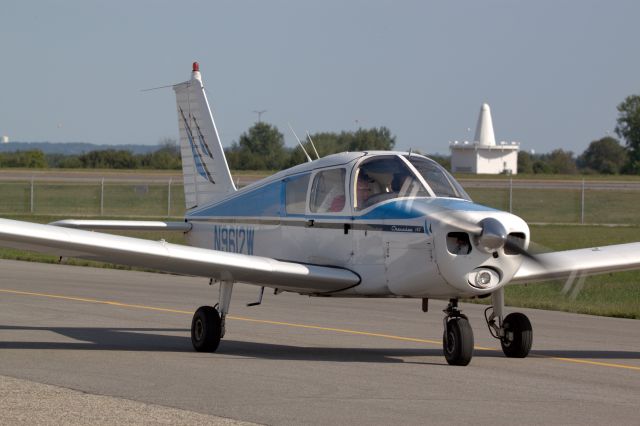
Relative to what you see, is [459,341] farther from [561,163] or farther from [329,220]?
[561,163]

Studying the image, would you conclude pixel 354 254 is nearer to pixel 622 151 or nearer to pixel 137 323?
pixel 137 323

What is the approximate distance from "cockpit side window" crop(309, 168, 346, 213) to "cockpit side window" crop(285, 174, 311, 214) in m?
0.15

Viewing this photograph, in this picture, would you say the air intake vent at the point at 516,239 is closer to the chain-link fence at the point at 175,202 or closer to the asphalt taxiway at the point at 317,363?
the asphalt taxiway at the point at 317,363

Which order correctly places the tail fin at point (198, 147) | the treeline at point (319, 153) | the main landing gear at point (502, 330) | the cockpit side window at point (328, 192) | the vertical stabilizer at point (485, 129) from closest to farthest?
the main landing gear at point (502, 330), the cockpit side window at point (328, 192), the tail fin at point (198, 147), the treeline at point (319, 153), the vertical stabilizer at point (485, 129)

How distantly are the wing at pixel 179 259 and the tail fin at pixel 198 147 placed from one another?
12.0 ft

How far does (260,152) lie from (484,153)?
80.0 ft

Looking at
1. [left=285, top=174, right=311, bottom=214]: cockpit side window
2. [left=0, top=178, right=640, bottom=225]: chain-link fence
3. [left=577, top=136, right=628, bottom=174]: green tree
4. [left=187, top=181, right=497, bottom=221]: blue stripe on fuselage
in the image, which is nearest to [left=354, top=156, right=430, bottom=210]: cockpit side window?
[left=187, top=181, right=497, bottom=221]: blue stripe on fuselage

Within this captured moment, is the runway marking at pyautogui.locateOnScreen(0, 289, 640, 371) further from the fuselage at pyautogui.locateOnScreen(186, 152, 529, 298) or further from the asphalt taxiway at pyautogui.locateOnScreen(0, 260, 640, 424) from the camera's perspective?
the fuselage at pyautogui.locateOnScreen(186, 152, 529, 298)

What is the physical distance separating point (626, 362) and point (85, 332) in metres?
6.41

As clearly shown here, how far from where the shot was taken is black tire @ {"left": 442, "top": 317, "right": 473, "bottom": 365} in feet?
39.0

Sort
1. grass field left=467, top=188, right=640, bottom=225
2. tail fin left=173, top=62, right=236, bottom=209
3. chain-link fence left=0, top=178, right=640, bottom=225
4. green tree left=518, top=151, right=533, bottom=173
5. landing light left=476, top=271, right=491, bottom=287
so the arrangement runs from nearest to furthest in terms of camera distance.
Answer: landing light left=476, top=271, right=491, bottom=287 < tail fin left=173, top=62, right=236, bottom=209 < chain-link fence left=0, top=178, right=640, bottom=225 < grass field left=467, top=188, right=640, bottom=225 < green tree left=518, top=151, right=533, bottom=173

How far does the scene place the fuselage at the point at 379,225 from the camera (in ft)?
37.9

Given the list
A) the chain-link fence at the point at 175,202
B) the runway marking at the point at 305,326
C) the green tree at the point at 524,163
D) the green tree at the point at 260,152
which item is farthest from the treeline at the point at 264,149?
the runway marking at the point at 305,326

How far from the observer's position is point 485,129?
4151 inches
